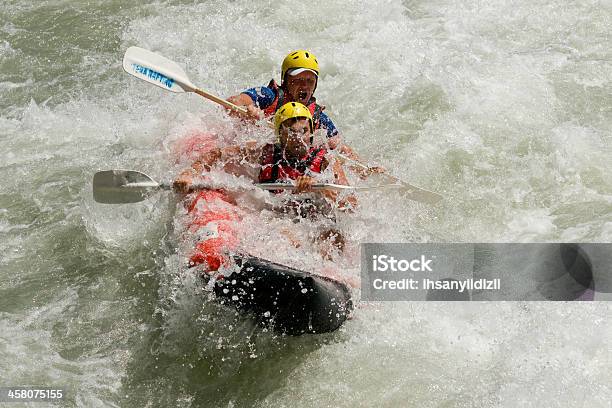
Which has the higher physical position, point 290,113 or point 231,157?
point 290,113

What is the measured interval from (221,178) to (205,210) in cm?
28

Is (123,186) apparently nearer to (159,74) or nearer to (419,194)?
(159,74)

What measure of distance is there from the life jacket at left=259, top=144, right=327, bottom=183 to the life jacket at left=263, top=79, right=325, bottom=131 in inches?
28.4

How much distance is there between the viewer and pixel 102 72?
7855 millimetres

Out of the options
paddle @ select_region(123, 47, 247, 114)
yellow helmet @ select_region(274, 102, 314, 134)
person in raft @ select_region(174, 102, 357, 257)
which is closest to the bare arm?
person in raft @ select_region(174, 102, 357, 257)

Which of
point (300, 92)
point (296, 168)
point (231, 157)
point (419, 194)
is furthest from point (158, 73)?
point (419, 194)

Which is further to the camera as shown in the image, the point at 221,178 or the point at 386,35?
the point at 386,35

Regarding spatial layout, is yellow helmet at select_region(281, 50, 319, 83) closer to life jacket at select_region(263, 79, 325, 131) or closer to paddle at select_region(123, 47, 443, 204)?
life jacket at select_region(263, 79, 325, 131)

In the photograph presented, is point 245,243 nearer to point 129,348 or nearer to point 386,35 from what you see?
point 129,348

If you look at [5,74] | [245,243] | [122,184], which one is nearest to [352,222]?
[245,243]

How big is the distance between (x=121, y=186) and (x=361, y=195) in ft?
5.49

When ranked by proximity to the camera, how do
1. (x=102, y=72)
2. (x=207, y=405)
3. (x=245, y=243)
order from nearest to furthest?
(x=207, y=405), (x=245, y=243), (x=102, y=72)

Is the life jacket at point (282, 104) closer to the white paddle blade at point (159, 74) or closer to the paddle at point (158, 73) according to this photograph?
the paddle at point (158, 73)

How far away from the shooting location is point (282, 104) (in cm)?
591
